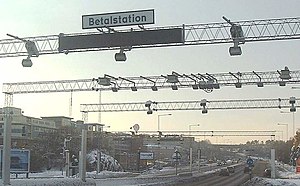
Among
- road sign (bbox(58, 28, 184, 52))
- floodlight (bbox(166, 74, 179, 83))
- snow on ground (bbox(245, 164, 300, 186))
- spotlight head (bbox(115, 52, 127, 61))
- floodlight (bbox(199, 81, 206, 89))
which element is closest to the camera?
road sign (bbox(58, 28, 184, 52))

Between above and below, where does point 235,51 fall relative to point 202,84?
below

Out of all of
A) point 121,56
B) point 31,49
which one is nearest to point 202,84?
point 31,49

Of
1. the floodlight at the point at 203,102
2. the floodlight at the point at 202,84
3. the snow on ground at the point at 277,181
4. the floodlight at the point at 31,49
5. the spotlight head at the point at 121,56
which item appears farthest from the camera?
the floodlight at the point at 203,102

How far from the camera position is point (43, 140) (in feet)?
354

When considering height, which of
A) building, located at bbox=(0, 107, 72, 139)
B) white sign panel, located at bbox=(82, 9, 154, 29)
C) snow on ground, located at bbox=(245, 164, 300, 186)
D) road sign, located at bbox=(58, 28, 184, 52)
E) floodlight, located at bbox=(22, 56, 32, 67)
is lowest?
snow on ground, located at bbox=(245, 164, 300, 186)

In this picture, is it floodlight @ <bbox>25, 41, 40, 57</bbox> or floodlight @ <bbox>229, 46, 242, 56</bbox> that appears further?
floodlight @ <bbox>25, 41, 40, 57</bbox>

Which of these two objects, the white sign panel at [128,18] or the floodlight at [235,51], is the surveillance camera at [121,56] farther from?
the floodlight at [235,51]

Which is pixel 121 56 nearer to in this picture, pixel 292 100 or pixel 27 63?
pixel 27 63

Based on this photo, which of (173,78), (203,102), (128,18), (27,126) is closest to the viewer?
(128,18)

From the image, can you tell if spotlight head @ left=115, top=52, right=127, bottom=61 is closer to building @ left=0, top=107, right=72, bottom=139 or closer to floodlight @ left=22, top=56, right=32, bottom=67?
floodlight @ left=22, top=56, right=32, bottom=67

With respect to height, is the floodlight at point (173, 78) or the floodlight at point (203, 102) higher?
the floodlight at point (173, 78)

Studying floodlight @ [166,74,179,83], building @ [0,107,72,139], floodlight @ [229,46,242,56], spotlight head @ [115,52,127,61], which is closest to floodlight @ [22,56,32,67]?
spotlight head @ [115,52,127,61]

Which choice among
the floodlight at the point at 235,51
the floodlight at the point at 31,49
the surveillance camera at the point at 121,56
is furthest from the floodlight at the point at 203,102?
the floodlight at the point at 235,51

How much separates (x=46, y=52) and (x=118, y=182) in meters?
27.6
